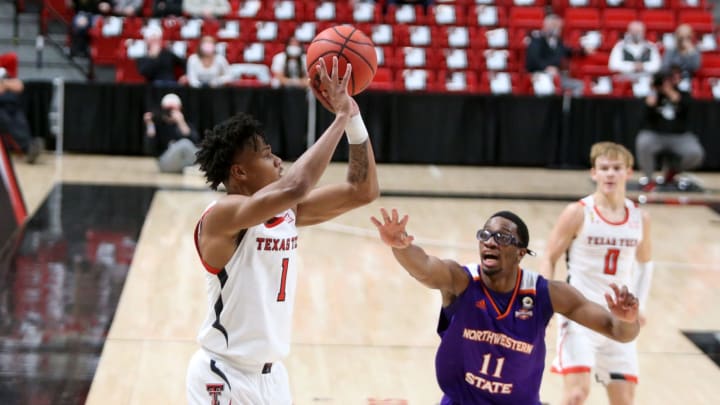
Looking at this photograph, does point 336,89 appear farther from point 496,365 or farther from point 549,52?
point 549,52

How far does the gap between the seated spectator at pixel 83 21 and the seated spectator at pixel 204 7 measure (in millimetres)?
1348

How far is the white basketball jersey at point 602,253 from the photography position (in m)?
6.51

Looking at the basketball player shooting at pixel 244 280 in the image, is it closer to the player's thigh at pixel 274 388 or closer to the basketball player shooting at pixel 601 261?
the player's thigh at pixel 274 388

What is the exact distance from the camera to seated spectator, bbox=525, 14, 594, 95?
58.1ft

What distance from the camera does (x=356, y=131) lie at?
451cm

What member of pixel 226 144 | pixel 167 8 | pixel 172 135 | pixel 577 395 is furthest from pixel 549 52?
pixel 226 144

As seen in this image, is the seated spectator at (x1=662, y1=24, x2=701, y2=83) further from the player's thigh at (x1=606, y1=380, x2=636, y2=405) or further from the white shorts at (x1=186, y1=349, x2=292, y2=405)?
the white shorts at (x1=186, y1=349, x2=292, y2=405)

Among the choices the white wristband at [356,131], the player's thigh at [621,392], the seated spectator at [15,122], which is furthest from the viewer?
the seated spectator at [15,122]

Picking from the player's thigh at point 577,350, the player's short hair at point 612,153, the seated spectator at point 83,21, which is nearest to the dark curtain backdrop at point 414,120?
the seated spectator at point 83,21

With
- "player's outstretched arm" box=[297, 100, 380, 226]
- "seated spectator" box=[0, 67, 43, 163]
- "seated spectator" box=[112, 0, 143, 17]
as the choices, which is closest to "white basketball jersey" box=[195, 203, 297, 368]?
"player's outstretched arm" box=[297, 100, 380, 226]

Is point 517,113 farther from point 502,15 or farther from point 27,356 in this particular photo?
point 27,356

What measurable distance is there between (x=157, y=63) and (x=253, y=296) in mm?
13029

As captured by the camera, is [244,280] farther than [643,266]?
No

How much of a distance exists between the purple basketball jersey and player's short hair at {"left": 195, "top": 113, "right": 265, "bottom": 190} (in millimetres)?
1147
